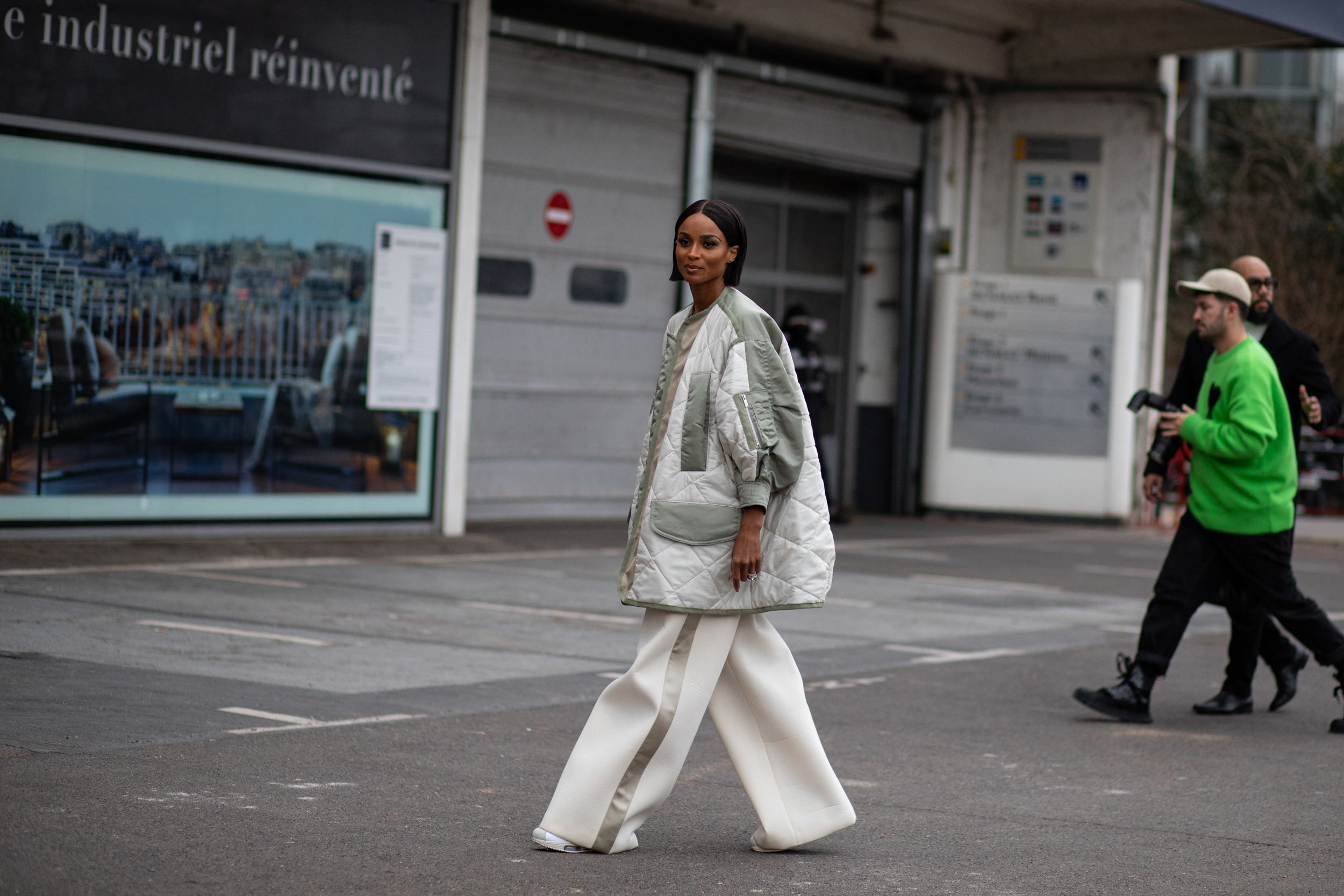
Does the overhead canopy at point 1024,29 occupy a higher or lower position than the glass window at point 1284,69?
lower

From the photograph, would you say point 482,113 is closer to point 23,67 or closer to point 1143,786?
point 23,67

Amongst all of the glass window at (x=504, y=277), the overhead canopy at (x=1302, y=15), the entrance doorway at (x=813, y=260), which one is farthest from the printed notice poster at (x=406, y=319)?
the overhead canopy at (x=1302, y=15)

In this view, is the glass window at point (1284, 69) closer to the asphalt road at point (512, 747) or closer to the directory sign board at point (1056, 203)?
the directory sign board at point (1056, 203)

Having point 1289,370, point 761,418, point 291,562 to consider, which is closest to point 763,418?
point 761,418

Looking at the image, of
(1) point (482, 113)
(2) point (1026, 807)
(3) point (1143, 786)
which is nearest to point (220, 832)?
(2) point (1026, 807)

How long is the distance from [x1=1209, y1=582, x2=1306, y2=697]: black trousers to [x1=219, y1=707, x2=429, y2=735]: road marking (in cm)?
325

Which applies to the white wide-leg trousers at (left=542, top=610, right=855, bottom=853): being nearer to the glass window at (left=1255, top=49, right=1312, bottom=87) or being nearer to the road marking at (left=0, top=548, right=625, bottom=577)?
the road marking at (left=0, top=548, right=625, bottom=577)

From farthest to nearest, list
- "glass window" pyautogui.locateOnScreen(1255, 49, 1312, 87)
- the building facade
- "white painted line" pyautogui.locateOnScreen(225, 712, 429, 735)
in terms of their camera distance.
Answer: "glass window" pyautogui.locateOnScreen(1255, 49, 1312, 87)
the building facade
"white painted line" pyautogui.locateOnScreen(225, 712, 429, 735)

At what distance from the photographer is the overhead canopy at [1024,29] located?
15.0 meters

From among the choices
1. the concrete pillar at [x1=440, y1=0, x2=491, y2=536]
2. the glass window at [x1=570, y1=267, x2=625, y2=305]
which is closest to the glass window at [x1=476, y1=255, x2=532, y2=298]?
the glass window at [x1=570, y1=267, x2=625, y2=305]

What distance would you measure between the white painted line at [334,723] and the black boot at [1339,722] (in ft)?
11.4

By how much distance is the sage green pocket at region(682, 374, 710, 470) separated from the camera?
449cm

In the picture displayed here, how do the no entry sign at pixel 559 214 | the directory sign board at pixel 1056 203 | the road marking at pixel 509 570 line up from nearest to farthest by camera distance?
the road marking at pixel 509 570 → the no entry sign at pixel 559 214 → the directory sign board at pixel 1056 203

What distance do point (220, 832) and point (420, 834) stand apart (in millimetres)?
495
